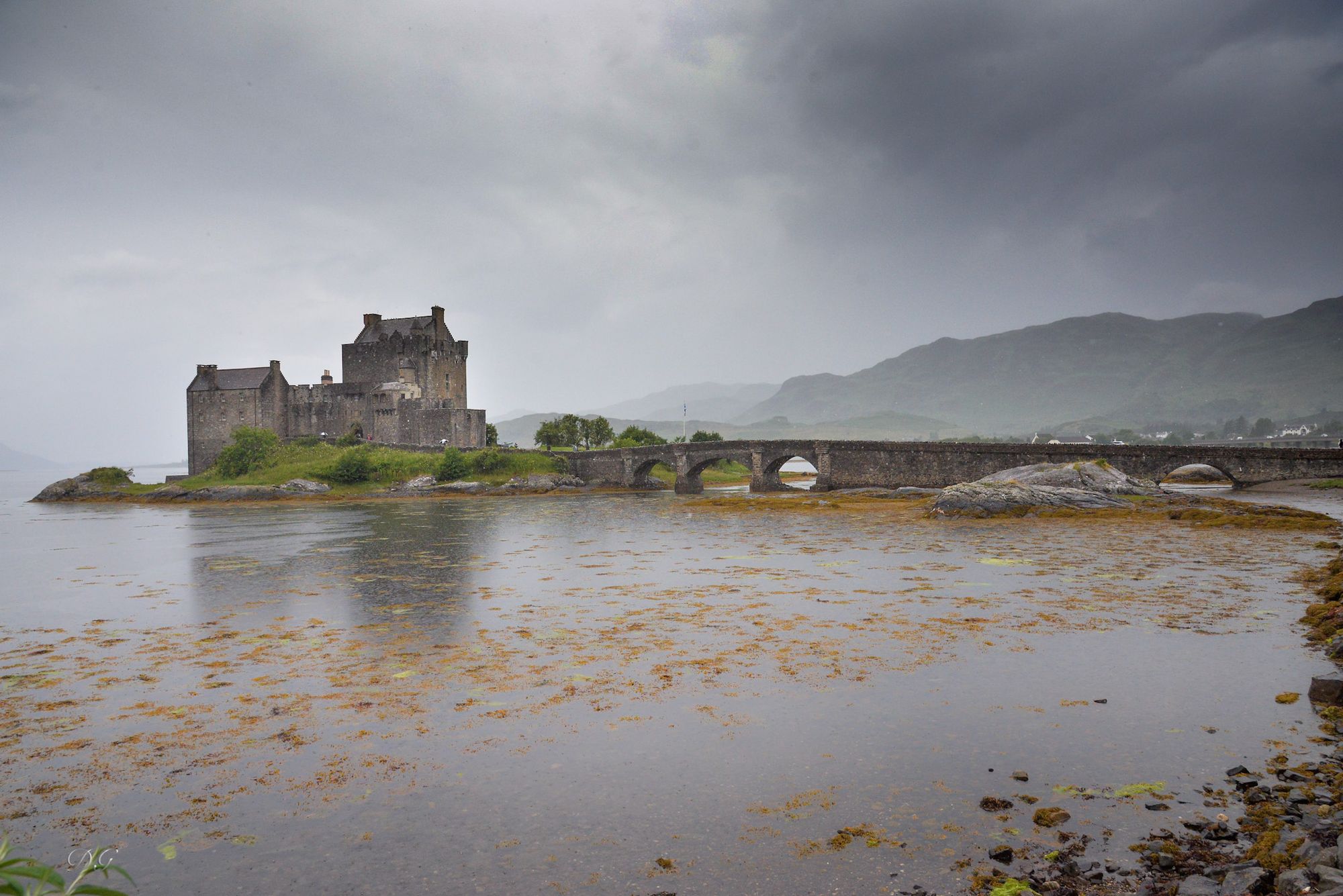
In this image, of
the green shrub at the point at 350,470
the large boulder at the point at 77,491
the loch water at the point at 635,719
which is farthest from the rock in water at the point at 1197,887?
the large boulder at the point at 77,491

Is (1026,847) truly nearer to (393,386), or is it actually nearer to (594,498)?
(594,498)

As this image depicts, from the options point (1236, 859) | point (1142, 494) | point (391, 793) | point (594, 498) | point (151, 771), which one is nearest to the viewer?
point (1236, 859)

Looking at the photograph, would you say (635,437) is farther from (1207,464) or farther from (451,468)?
(1207,464)

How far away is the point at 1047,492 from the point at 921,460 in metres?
17.8

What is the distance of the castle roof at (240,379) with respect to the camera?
8394 centimetres

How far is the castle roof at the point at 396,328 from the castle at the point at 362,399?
105 mm

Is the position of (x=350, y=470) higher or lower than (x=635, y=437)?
lower

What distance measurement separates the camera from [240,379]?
84.9m

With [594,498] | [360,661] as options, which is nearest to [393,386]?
[594,498]

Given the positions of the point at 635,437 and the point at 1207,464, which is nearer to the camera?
the point at 1207,464

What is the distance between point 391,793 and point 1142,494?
45202mm

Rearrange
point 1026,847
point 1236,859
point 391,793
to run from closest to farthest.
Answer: point 1236,859, point 1026,847, point 391,793

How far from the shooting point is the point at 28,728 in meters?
10.3

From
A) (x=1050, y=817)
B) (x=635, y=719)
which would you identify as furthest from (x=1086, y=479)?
(x=1050, y=817)
